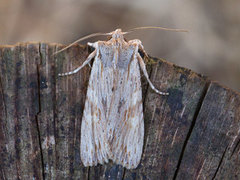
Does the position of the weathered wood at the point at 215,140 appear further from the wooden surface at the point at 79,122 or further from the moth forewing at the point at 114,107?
the moth forewing at the point at 114,107

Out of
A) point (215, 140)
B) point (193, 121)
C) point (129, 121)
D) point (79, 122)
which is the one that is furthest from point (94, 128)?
point (215, 140)

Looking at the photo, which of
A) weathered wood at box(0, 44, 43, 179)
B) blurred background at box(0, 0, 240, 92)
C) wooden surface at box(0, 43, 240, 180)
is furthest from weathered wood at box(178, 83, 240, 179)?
blurred background at box(0, 0, 240, 92)

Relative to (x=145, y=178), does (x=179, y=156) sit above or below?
above

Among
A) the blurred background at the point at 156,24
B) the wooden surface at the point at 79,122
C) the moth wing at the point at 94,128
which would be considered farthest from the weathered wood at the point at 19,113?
the blurred background at the point at 156,24

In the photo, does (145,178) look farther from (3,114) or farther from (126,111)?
(3,114)

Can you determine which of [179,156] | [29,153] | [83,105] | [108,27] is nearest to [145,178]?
[179,156]

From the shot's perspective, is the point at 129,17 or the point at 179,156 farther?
the point at 129,17
